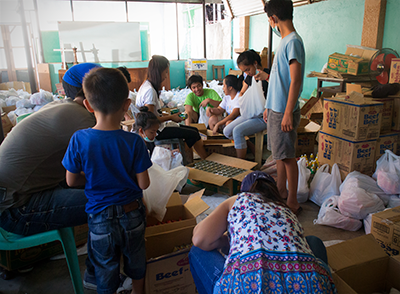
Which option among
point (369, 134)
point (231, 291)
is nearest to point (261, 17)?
point (369, 134)

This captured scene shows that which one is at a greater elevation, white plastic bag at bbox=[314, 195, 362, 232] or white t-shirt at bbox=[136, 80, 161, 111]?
white t-shirt at bbox=[136, 80, 161, 111]

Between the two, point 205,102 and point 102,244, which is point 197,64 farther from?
point 102,244

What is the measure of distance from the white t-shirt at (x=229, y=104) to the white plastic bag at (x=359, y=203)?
1.80 meters

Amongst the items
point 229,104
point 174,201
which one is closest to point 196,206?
point 174,201

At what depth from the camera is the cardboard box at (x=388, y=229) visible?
1.58 m

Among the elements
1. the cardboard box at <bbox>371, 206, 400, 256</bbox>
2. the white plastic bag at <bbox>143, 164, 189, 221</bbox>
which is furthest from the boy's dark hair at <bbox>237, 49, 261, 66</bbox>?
the cardboard box at <bbox>371, 206, 400, 256</bbox>

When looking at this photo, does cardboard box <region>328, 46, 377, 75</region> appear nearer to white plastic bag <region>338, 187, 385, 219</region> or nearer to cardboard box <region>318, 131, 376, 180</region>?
cardboard box <region>318, 131, 376, 180</region>

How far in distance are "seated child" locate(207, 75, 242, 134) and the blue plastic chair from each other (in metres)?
2.40

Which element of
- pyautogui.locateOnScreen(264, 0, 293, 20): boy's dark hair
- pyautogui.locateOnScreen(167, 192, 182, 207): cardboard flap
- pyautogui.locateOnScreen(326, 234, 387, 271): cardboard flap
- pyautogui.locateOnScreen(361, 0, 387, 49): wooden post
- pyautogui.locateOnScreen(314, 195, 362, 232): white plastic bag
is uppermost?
pyautogui.locateOnScreen(361, 0, 387, 49): wooden post

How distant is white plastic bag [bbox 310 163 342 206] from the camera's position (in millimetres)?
Result: 2359

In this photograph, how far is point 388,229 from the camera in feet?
5.29

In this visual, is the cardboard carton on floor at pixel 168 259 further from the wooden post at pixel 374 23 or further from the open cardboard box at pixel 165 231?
the wooden post at pixel 374 23

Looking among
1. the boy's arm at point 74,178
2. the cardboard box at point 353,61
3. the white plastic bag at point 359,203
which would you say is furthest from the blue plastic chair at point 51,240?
the cardboard box at point 353,61

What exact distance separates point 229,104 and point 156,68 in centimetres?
118
